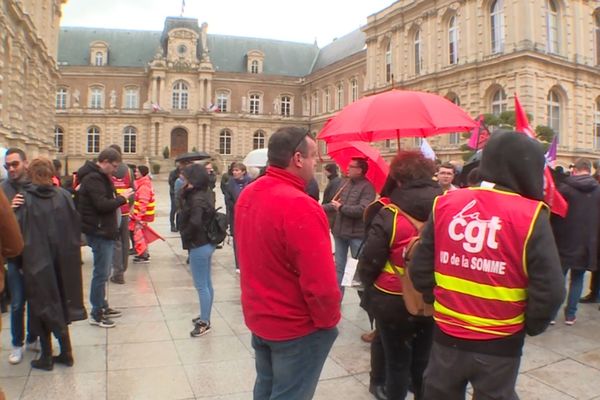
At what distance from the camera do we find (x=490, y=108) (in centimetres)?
2691

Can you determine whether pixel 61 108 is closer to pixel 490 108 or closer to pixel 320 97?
pixel 320 97

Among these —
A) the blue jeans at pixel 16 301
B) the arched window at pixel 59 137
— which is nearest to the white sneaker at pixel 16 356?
the blue jeans at pixel 16 301

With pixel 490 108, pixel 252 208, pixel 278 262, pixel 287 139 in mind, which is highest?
pixel 490 108

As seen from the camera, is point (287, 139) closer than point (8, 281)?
Yes

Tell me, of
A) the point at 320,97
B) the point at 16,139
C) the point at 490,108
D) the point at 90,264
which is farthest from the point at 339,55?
the point at 90,264

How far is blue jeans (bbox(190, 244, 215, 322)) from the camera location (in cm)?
495

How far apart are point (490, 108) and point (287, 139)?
27239mm

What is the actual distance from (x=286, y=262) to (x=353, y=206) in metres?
3.13

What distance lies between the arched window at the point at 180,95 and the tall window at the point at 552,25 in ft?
121

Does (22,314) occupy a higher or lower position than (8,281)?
lower

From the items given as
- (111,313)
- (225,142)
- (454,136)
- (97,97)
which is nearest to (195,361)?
(111,313)

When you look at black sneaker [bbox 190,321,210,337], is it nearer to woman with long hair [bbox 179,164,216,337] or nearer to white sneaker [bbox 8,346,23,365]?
woman with long hair [bbox 179,164,216,337]

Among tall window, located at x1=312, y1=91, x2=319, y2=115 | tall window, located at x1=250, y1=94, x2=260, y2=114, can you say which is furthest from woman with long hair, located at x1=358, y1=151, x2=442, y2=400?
tall window, located at x1=250, y1=94, x2=260, y2=114

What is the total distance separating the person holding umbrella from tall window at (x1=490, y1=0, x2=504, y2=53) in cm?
2455
